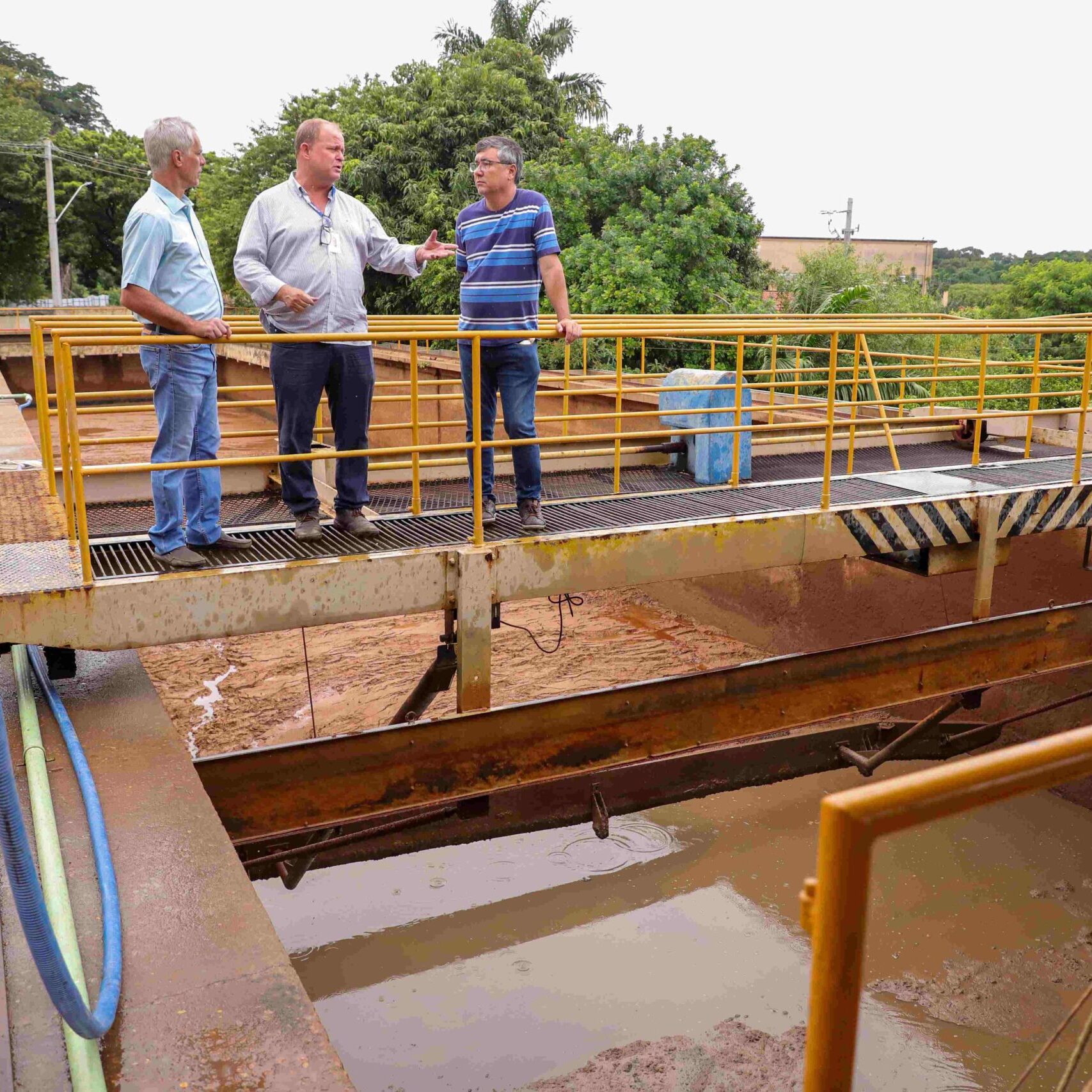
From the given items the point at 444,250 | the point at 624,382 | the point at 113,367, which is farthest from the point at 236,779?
the point at 113,367

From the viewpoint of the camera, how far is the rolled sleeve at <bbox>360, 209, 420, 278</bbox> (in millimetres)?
4727

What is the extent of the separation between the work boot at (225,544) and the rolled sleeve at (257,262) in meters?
1.04

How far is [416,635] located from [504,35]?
23270 millimetres

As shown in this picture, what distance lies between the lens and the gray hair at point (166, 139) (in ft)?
13.3

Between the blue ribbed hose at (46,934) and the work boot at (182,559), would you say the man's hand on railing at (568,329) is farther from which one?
the blue ribbed hose at (46,934)

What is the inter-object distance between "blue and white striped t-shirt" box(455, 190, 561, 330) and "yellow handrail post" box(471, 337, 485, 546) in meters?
0.32

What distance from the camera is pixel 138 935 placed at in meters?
2.53

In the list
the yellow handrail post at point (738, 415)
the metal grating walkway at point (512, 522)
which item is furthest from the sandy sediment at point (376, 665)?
the metal grating walkway at point (512, 522)

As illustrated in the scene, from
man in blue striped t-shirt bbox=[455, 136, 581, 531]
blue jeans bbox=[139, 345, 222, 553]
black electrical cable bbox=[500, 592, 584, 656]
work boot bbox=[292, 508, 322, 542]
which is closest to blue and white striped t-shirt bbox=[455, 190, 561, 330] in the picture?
man in blue striped t-shirt bbox=[455, 136, 581, 531]

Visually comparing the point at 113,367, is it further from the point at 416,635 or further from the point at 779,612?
the point at 779,612

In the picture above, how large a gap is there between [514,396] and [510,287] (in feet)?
1.62

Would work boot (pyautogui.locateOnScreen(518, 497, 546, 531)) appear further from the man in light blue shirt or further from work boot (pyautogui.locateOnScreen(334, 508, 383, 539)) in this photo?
the man in light blue shirt

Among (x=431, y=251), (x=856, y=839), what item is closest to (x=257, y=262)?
(x=431, y=251)

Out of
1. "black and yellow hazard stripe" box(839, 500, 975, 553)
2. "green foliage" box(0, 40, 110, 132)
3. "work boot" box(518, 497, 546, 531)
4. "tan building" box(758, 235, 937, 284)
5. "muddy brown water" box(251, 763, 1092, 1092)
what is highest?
"green foliage" box(0, 40, 110, 132)
